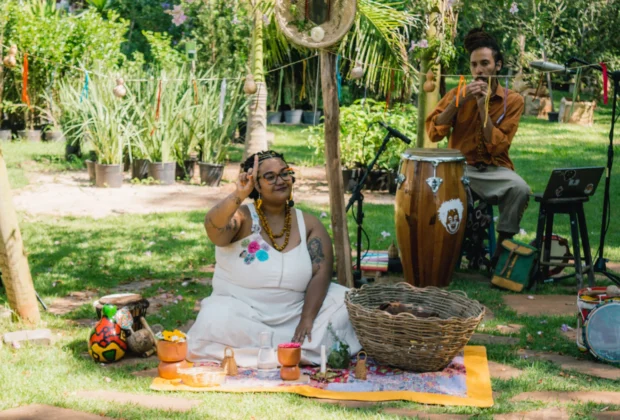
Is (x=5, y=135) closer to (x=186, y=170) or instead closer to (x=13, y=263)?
(x=186, y=170)

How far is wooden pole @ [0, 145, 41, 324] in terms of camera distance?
4828 millimetres

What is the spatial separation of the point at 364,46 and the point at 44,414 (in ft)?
20.3

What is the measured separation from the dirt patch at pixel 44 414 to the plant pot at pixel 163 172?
21.9 ft

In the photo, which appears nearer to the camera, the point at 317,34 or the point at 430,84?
the point at 317,34

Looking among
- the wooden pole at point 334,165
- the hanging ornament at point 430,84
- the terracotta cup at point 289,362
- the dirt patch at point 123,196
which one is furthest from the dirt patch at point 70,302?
the dirt patch at point 123,196

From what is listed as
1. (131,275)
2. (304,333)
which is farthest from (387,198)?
(304,333)

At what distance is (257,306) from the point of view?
457 cm

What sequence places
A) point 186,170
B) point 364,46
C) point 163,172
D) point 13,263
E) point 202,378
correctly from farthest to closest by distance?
point 186,170
point 163,172
point 364,46
point 13,263
point 202,378

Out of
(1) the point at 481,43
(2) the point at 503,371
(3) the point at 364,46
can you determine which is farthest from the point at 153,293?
(3) the point at 364,46

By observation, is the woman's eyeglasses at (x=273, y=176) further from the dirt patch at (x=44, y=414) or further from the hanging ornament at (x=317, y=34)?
the dirt patch at (x=44, y=414)

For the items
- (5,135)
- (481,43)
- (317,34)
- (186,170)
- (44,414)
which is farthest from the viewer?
(5,135)

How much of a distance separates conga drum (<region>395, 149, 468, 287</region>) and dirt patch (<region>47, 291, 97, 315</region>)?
7.43ft

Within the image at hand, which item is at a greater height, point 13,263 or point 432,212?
point 432,212

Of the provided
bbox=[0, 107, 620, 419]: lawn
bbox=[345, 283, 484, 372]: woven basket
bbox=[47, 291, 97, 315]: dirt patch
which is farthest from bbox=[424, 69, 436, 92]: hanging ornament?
bbox=[47, 291, 97, 315]: dirt patch
